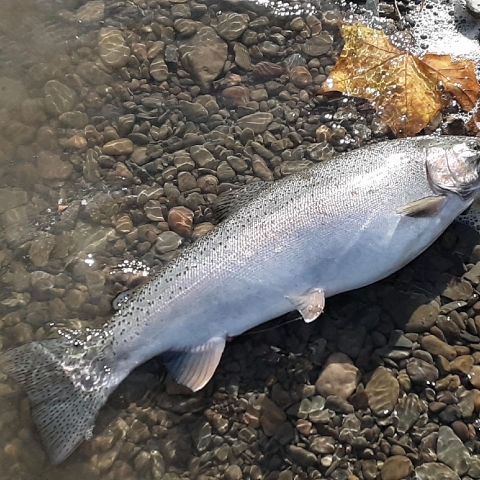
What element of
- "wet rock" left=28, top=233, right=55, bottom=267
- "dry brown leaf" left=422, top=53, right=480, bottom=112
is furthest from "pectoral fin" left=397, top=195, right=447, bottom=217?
"wet rock" left=28, top=233, right=55, bottom=267

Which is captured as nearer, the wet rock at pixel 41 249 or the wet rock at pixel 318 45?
the wet rock at pixel 41 249

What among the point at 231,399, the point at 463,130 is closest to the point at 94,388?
the point at 231,399

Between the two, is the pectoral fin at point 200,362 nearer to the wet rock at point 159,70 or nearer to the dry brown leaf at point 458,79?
the wet rock at point 159,70

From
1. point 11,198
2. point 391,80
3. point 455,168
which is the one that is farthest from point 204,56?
point 455,168

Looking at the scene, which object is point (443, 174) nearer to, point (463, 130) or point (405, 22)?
point (463, 130)

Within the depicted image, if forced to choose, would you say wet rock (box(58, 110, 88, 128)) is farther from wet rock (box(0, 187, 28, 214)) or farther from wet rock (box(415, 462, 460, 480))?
wet rock (box(415, 462, 460, 480))

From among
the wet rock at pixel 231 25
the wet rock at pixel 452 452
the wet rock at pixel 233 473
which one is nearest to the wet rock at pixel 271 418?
the wet rock at pixel 233 473

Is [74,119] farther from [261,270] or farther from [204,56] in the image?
[261,270]
